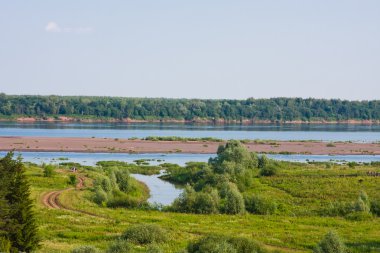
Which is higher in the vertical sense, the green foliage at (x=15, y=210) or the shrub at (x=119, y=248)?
the green foliage at (x=15, y=210)

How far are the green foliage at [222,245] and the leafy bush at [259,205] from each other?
67.2 ft

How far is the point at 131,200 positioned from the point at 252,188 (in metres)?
17.7

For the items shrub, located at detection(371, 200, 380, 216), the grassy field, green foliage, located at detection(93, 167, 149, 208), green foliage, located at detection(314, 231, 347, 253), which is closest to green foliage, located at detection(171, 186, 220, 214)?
the grassy field

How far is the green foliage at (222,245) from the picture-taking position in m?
23.7

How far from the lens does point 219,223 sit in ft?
133

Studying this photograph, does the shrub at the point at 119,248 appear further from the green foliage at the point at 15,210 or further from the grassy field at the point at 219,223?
the grassy field at the point at 219,223

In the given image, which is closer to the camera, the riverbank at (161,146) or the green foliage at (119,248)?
the green foliage at (119,248)

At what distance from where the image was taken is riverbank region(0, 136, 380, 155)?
4564 inches

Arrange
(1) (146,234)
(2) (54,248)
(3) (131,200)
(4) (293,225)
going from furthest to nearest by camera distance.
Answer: (3) (131,200), (4) (293,225), (1) (146,234), (2) (54,248)

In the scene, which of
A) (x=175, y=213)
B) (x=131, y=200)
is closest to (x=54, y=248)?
(x=175, y=213)

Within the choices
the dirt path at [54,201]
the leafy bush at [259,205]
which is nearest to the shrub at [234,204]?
the leafy bush at [259,205]

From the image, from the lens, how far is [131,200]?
4931cm

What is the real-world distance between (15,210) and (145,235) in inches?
333

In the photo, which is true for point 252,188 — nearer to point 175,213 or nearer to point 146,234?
point 175,213
